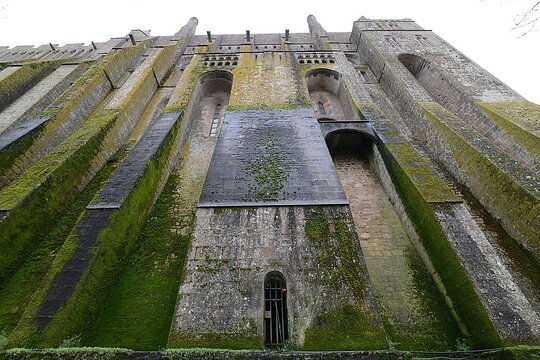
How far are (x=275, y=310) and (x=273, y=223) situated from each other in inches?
72.2

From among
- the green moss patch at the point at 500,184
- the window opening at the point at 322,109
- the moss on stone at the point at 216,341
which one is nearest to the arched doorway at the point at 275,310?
the moss on stone at the point at 216,341

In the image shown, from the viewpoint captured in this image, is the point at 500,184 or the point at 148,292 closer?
the point at 148,292

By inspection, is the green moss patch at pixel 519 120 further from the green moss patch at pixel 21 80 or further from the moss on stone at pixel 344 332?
the green moss patch at pixel 21 80

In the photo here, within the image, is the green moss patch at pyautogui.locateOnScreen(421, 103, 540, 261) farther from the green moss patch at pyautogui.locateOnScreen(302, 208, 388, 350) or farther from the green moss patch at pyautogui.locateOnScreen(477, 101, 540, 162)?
the green moss patch at pyautogui.locateOnScreen(302, 208, 388, 350)

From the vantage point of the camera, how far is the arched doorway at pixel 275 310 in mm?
5414

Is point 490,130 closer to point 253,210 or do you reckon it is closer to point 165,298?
point 253,210

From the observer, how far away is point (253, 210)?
689 cm

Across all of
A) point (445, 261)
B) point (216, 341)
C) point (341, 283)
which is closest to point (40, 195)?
point (216, 341)

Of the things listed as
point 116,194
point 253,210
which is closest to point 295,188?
point 253,210

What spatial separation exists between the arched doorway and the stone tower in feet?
0.09

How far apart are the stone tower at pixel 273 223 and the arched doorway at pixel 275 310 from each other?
0.09 feet

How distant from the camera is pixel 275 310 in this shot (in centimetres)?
569

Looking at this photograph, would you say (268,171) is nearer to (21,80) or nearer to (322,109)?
(322,109)

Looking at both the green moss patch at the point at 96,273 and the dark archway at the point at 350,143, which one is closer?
the green moss patch at the point at 96,273
